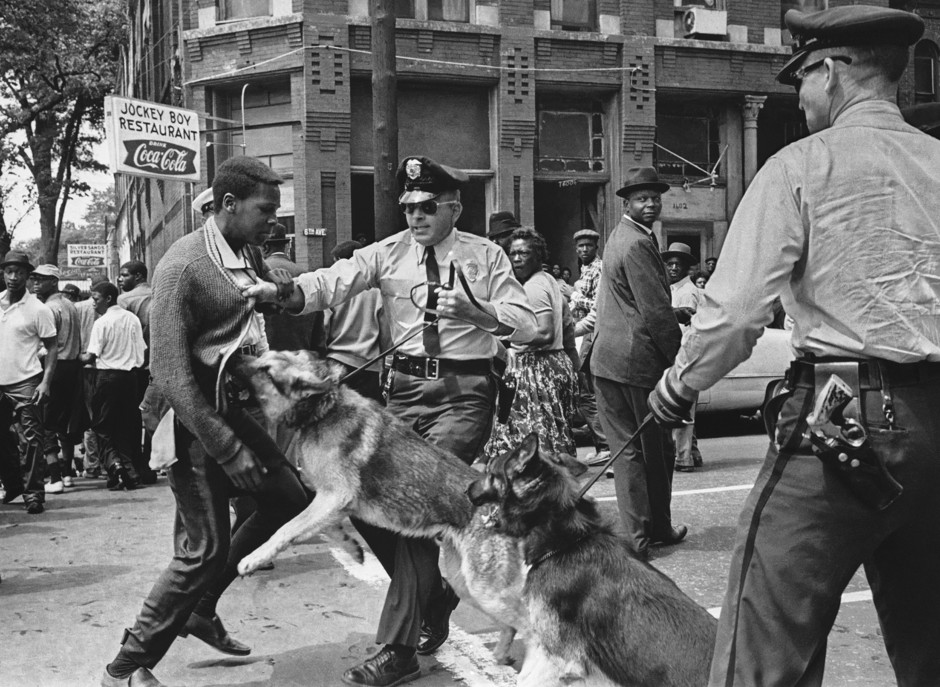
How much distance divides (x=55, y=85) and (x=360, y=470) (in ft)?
103

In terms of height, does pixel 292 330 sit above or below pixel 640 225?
below

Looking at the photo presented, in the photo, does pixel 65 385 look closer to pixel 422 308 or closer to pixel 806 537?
pixel 422 308

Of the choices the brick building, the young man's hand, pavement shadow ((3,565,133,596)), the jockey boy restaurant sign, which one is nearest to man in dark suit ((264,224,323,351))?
pavement shadow ((3,565,133,596))

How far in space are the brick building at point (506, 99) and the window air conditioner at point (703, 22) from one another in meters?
0.03

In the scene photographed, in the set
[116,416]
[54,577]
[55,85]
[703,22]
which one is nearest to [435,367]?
[54,577]

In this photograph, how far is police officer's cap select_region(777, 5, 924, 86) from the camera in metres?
2.54

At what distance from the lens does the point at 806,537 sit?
8.02 feet

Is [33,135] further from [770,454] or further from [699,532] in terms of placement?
[770,454]

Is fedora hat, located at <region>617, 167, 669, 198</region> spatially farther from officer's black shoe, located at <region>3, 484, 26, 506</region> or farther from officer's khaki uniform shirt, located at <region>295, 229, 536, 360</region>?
officer's black shoe, located at <region>3, 484, 26, 506</region>

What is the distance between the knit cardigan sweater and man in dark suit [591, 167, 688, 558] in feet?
9.63

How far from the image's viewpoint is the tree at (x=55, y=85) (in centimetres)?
2752

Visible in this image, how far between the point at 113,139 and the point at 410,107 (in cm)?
638

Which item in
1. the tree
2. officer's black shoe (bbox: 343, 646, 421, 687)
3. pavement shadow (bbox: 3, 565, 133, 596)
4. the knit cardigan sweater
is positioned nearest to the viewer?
the knit cardigan sweater

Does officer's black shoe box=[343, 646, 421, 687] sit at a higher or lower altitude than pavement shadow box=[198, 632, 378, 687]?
higher
